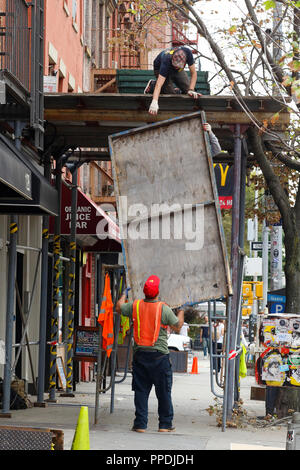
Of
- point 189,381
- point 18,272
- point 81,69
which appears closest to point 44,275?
point 18,272

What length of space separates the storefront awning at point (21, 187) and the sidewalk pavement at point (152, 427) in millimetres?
2706

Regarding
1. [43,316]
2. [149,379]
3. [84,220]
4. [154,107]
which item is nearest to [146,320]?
[149,379]

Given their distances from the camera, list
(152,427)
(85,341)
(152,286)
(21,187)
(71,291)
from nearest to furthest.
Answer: (21,187) < (152,286) < (152,427) < (85,341) < (71,291)

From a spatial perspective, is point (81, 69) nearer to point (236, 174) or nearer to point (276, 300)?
point (276, 300)

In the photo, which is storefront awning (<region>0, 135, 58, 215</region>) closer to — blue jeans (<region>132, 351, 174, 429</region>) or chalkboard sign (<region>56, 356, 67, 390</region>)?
blue jeans (<region>132, 351, 174, 429</region>)

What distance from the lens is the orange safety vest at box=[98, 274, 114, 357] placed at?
12.5m

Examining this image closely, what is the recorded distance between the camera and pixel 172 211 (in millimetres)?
12578

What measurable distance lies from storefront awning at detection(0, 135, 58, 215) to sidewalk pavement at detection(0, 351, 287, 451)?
2706 millimetres

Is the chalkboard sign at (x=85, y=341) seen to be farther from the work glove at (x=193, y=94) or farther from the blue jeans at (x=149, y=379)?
the work glove at (x=193, y=94)

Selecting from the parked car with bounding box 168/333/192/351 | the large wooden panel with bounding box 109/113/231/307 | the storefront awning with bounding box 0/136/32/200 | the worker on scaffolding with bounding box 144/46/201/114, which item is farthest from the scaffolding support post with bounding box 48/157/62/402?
the parked car with bounding box 168/333/192/351

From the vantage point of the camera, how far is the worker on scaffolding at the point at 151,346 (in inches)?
451

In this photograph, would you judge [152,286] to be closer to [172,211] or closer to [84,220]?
[172,211]

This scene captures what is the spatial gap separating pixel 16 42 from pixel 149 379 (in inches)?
180

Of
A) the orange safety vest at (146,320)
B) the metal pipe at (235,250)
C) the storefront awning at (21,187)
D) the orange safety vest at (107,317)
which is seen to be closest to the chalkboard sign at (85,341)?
the storefront awning at (21,187)
